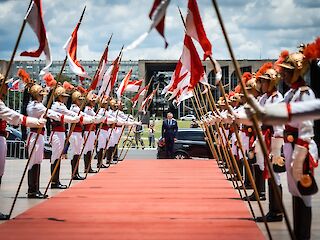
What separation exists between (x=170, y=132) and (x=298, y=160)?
1596 centimetres

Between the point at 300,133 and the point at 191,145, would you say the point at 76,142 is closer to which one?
the point at 191,145

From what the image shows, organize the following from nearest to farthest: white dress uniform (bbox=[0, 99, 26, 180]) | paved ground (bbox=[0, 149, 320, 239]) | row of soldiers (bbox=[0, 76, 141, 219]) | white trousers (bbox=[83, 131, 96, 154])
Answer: paved ground (bbox=[0, 149, 320, 239])
white dress uniform (bbox=[0, 99, 26, 180])
row of soldiers (bbox=[0, 76, 141, 219])
white trousers (bbox=[83, 131, 96, 154])

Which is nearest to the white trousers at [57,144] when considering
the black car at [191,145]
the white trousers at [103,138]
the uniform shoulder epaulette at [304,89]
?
the white trousers at [103,138]

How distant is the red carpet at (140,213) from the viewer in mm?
7418

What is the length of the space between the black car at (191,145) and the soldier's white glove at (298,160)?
15.8m

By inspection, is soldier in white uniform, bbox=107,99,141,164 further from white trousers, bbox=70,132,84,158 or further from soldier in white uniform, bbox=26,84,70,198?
soldier in white uniform, bbox=26,84,70,198

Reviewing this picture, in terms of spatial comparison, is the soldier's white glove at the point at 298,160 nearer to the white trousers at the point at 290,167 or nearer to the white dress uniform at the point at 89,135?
the white trousers at the point at 290,167

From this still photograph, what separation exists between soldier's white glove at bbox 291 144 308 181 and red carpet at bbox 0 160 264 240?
1.21 meters

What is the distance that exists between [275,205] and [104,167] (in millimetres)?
10894

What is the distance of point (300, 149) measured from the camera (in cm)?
627

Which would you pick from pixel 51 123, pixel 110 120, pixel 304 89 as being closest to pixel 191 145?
pixel 110 120

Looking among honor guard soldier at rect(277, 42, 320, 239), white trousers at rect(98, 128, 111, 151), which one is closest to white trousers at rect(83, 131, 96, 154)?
white trousers at rect(98, 128, 111, 151)

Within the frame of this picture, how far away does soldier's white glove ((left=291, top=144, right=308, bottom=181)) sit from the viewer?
Result: 627 centimetres

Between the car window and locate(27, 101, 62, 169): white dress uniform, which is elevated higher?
locate(27, 101, 62, 169): white dress uniform
